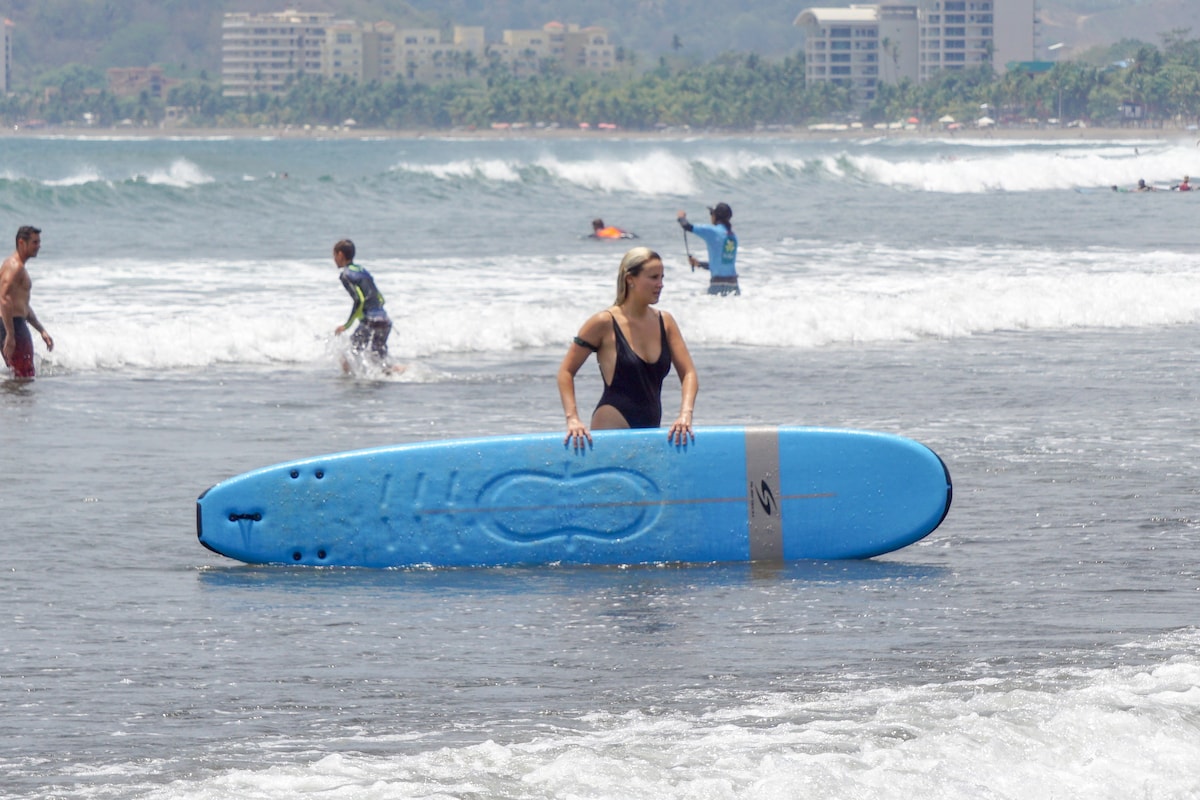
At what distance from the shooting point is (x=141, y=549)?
7.95m

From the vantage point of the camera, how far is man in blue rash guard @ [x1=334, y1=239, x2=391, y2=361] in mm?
14344

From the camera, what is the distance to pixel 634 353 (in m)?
7.38

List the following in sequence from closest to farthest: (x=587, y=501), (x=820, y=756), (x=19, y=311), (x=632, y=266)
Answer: (x=820, y=756) < (x=632, y=266) < (x=587, y=501) < (x=19, y=311)

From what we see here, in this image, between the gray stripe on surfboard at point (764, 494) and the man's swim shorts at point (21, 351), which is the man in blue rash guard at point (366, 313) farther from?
the gray stripe on surfboard at point (764, 494)

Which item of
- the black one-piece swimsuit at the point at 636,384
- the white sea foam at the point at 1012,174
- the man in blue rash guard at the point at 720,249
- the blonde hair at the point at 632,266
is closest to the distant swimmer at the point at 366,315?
the man in blue rash guard at the point at 720,249

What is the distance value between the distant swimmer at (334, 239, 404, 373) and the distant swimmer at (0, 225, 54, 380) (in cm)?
246

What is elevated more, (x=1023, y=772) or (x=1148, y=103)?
(x=1148, y=103)

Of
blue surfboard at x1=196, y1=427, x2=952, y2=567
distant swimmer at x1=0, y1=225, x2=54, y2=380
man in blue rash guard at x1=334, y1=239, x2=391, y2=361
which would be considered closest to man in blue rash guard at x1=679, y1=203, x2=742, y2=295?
man in blue rash guard at x1=334, y1=239, x2=391, y2=361

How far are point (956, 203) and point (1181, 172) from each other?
27.1m

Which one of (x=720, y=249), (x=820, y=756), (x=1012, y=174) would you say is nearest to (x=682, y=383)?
(x=820, y=756)

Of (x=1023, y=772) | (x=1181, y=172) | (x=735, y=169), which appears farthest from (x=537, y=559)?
(x=1181, y=172)

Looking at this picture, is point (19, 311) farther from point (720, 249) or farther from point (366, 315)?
point (720, 249)

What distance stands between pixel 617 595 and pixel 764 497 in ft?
2.92

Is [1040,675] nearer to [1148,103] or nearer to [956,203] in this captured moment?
[956,203]
